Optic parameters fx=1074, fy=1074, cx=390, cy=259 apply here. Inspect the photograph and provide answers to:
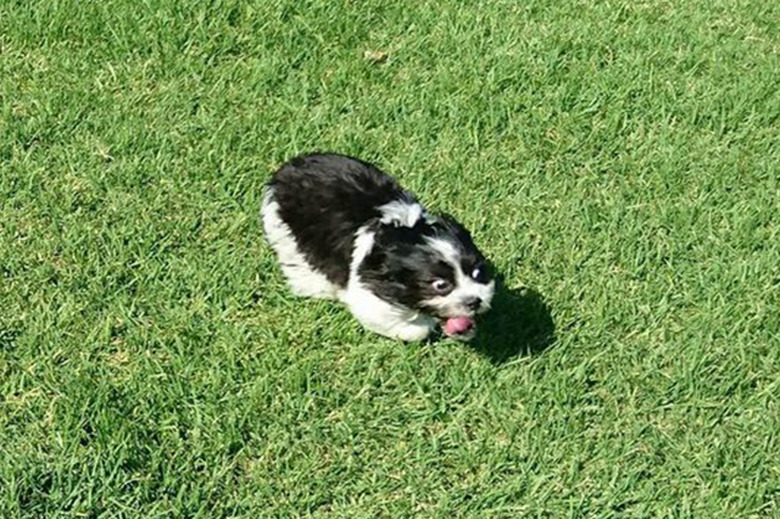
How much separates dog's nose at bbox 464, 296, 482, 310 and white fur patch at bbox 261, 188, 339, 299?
771 mm

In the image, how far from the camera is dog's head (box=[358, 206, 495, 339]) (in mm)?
4113

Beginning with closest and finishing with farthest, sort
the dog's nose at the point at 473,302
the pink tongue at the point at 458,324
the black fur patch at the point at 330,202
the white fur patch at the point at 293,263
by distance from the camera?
the dog's nose at the point at 473,302, the pink tongue at the point at 458,324, the black fur patch at the point at 330,202, the white fur patch at the point at 293,263

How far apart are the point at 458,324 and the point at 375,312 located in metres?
0.40

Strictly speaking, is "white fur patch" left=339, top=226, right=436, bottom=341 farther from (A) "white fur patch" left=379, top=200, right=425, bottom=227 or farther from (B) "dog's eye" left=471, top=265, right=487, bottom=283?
(B) "dog's eye" left=471, top=265, right=487, bottom=283

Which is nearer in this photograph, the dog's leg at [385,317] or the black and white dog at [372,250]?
the black and white dog at [372,250]

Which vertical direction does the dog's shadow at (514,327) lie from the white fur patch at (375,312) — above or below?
below

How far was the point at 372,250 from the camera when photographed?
432 centimetres

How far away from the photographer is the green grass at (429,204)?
4.19 meters

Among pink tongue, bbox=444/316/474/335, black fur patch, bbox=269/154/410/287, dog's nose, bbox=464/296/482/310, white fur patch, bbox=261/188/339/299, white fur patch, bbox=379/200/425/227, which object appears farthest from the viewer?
white fur patch, bbox=261/188/339/299

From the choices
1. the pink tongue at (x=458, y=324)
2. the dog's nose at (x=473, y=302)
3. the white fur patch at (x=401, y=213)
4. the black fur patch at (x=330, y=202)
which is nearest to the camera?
the dog's nose at (x=473, y=302)

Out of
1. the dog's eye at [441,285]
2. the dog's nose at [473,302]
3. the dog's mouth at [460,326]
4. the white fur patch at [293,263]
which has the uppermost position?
the dog's eye at [441,285]

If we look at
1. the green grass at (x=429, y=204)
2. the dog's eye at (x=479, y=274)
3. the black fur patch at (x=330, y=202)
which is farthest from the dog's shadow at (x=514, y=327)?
the black fur patch at (x=330, y=202)

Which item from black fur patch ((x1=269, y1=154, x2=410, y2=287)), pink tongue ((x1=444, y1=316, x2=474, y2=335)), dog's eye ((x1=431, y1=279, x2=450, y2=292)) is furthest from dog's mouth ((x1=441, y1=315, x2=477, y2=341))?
black fur patch ((x1=269, y1=154, x2=410, y2=287))

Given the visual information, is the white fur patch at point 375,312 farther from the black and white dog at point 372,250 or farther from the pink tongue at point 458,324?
the pink tongue at point 458,324
